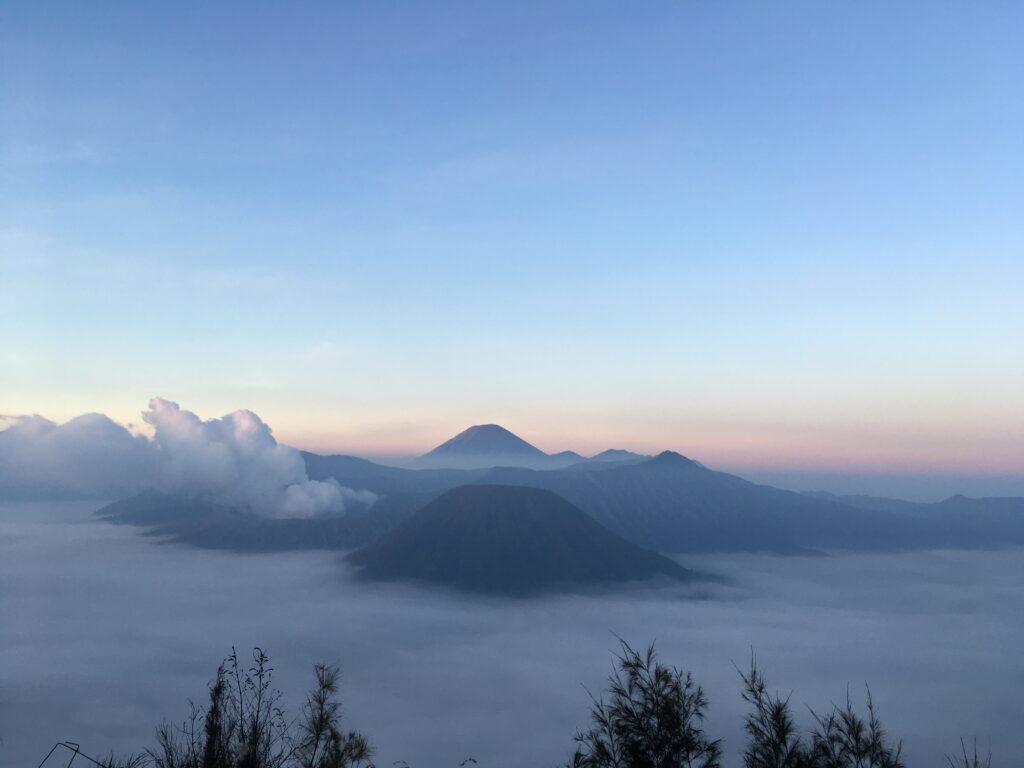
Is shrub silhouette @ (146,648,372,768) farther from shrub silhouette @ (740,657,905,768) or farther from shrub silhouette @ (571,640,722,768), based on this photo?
shrub silhouette @ (740,657,905,768)

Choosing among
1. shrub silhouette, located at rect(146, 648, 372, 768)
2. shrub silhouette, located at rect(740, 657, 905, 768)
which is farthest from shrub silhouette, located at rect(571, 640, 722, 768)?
shrub silhouette, located at rect(146, 648, 372, 768)

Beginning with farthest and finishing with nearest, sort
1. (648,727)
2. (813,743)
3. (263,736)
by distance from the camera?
(263,736) → (648,727) → (813,743)

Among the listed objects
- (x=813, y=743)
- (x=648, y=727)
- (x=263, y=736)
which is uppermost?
(x=648, y=727)

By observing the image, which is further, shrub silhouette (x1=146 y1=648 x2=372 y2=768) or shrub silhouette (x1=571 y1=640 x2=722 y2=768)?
shrub silhouette (x1=571 y1=640 x2=722 y2=768)

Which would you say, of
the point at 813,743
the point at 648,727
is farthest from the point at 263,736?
the point at 813,743

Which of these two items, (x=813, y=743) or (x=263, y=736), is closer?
(x=813, y=743)

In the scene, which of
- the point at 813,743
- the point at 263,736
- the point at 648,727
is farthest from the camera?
the point at 263,736

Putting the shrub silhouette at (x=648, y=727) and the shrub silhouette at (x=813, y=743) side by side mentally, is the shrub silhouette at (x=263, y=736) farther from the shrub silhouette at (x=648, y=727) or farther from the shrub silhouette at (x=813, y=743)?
the shrub silhouette at (x=813, y=743)

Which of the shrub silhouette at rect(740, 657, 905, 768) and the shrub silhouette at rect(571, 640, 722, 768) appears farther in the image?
the shrub silhouette at rect(571, 640, 722, 768)

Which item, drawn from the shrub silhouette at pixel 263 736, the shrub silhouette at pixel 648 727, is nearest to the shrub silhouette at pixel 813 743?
the shrub silhouette at pixel 648 727

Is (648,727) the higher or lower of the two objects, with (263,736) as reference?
higher

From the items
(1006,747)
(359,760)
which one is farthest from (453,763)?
(359,760)

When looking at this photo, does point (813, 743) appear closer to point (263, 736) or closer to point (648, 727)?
point (648, 727)

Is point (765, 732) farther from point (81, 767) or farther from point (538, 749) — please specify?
point (538, 749)
